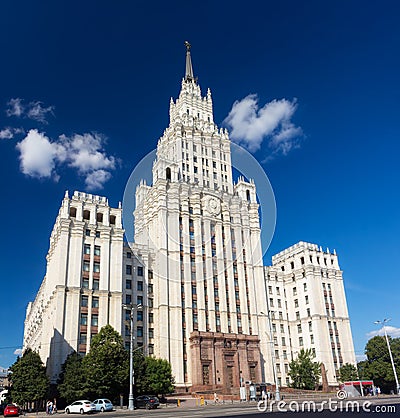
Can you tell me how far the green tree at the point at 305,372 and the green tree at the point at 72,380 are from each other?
4959 centimetres

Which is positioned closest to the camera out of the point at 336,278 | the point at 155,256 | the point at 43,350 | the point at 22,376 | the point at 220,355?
the point at 22,376

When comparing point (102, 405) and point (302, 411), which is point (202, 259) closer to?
point (102, 405)

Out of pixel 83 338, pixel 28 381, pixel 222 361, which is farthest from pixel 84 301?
pixel 222 361

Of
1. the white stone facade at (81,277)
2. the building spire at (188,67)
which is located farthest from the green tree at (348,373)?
the building spire at (188,67)

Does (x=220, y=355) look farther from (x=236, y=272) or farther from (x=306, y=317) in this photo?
(x=306, y=317)

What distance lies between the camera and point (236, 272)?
9025 centimetres

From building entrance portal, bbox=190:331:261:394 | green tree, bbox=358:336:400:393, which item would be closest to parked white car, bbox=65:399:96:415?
building entrance portal, bbox=190:331:261:394

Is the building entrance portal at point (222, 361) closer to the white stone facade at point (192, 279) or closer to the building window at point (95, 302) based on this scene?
the white stone facade at point (192, 279)

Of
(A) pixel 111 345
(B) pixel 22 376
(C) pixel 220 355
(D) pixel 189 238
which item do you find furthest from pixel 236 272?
(B) pixel 22 376

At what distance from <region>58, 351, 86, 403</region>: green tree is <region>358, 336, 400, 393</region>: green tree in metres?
60.4

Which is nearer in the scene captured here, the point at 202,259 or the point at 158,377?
the point at 158,377

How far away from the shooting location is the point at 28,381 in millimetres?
56312

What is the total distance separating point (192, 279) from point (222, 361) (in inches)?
650

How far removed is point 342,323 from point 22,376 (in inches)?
2915
